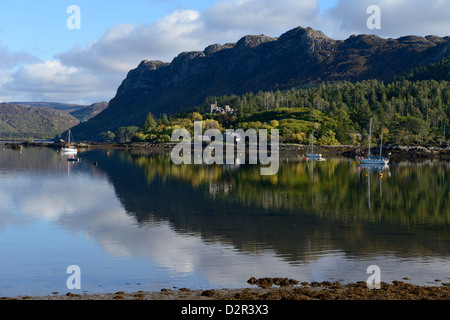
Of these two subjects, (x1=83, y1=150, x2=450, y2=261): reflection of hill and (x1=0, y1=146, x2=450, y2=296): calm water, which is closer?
(x1=0, y1=146, x2=450, y2=296): calm water

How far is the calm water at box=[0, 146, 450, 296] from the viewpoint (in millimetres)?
28219

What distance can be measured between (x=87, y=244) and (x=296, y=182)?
55.8 metres

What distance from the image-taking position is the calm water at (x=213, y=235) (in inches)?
1111

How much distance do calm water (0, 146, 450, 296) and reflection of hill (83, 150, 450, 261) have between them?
0.14 m

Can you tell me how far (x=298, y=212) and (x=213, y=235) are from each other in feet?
52.0

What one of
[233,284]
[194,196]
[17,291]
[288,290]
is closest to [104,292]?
[17,291]

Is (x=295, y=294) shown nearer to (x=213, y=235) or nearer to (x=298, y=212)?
(x=213, y=235)

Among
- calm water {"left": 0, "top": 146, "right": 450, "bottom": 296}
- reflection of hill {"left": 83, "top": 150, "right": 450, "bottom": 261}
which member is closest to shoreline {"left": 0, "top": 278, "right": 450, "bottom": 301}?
calm water {"left": 0, "top": 146, "right": 450, "bottom": 296}

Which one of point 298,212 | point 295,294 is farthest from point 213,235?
point 295,294

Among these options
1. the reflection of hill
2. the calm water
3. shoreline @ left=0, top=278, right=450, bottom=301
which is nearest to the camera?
shoreline @ left=0, top=278, right=450, bottom=301

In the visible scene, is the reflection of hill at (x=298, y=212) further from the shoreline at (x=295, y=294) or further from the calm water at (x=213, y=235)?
the shoreline at (x=295, y=294)

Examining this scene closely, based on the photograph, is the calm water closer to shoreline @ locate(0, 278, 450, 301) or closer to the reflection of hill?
the reflection of hill

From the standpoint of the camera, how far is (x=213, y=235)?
40.1m
